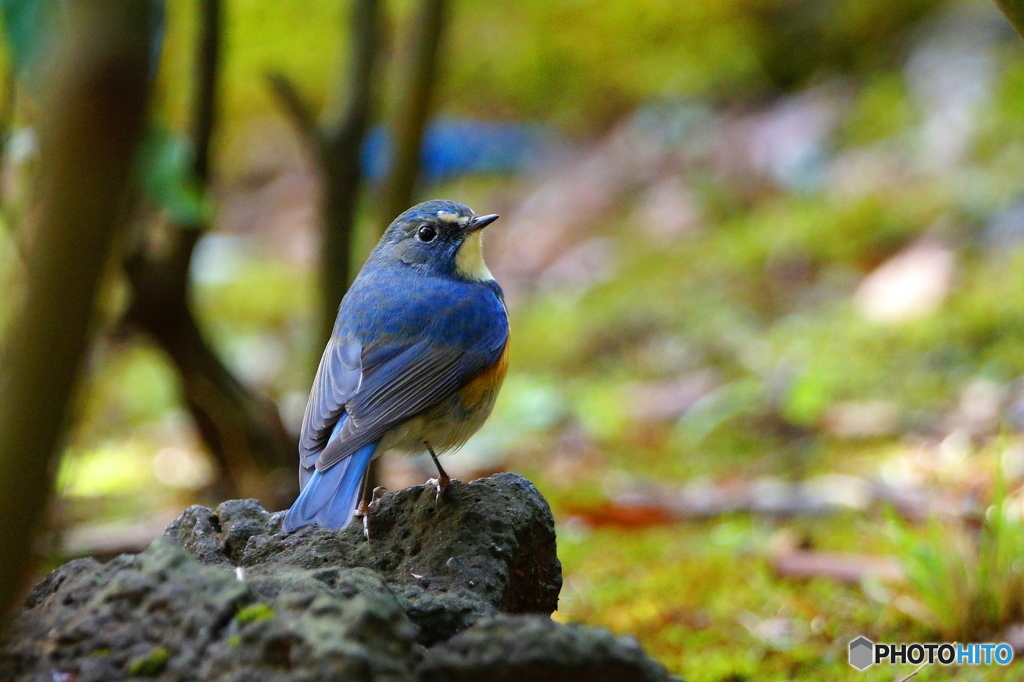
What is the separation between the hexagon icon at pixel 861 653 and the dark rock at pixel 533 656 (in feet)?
5.32

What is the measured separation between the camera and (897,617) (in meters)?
3.52

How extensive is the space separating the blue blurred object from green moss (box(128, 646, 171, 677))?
28.7 ft

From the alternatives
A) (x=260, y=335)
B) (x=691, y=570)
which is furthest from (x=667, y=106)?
Result: (x=691, y=570)

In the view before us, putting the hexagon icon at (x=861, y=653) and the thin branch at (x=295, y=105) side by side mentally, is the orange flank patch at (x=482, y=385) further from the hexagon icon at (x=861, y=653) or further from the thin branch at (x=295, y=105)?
the thin branch at (x=295, y=105)

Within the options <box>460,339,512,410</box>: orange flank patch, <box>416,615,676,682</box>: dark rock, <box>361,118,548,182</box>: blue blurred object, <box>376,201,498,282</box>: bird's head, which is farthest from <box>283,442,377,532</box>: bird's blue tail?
<box>361,118,548,182</box>: blue blurred object

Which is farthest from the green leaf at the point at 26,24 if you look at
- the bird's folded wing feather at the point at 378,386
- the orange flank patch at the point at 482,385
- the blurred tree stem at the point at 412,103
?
the blurred tree stem at the point at 412,103

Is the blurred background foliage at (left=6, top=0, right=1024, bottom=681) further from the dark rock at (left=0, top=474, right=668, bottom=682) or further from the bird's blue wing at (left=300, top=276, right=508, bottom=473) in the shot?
the dark rock at (left=0, top=474, right=668, bottom=682)

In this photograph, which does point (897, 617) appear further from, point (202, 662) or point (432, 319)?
point (202, 662)

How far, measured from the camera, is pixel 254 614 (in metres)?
1.91

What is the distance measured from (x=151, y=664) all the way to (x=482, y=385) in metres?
1.63

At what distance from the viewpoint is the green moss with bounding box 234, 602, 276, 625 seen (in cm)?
190

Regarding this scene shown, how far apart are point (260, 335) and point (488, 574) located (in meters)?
7.05

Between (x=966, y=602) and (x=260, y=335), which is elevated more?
(x=260, y=335)

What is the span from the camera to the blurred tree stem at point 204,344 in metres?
4.83
